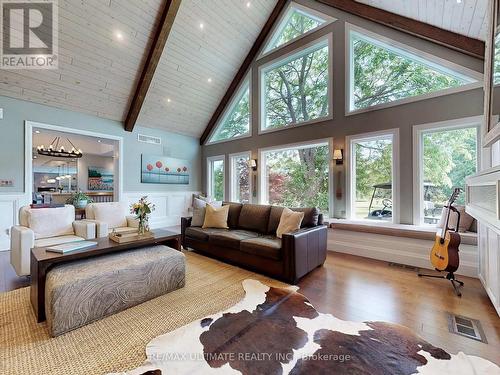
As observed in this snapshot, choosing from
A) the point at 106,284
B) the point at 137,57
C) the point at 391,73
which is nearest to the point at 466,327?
the point at 106,284

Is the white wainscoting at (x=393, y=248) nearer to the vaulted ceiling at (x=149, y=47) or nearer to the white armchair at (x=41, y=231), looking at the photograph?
the vaulted ceiling at (x=149, y=47)

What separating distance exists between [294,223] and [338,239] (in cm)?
156

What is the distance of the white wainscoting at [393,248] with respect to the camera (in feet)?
9.95

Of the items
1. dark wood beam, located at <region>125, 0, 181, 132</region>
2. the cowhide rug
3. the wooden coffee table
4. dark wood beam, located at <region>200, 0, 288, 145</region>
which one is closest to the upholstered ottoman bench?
the wooden coffee table

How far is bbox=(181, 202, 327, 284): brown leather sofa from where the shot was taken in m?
2.76

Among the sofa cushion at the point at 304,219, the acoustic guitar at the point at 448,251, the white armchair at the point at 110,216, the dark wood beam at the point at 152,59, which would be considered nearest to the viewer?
the acoustic guitar at the point at 448,251

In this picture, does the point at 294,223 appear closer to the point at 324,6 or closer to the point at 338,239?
the point at 338,239

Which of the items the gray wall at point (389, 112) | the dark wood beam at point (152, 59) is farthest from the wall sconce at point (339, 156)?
the dark wood beam at point (152, 59)

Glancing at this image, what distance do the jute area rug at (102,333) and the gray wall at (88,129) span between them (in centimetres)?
314

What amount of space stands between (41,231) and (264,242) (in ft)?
10.3

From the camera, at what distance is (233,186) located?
21.8 ft

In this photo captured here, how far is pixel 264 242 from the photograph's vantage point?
3023 mm

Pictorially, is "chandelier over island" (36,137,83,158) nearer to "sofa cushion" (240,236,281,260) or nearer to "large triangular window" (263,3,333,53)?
"large triangular window" (263,3,333,53)

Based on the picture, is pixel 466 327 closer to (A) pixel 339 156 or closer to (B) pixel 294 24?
(A) pixel 339 156
